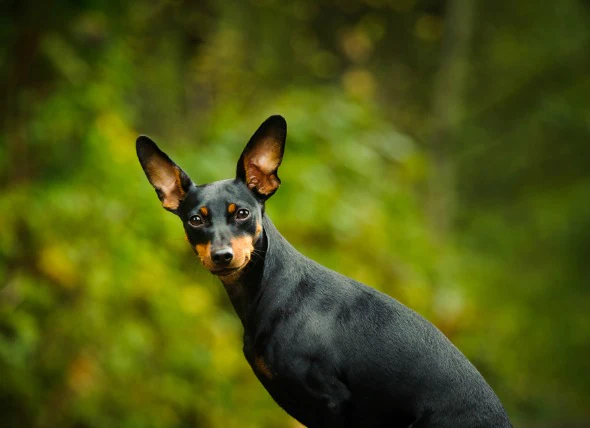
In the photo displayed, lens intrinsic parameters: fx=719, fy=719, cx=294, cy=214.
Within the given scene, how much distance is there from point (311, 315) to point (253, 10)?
8.68 metres

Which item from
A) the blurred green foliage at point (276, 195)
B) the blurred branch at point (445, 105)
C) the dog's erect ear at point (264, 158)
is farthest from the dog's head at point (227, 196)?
the blurred branch at point (445, 105)

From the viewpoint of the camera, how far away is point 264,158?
2.59 meters

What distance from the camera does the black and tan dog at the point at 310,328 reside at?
2344 millimetres

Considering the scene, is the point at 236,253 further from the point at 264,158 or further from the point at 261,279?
the point at 264,158

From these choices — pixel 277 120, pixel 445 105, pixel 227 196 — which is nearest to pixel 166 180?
pixel 227 196

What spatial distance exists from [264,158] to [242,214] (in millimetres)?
233

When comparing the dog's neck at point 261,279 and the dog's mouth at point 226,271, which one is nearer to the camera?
the dog's mouth at point 226,271

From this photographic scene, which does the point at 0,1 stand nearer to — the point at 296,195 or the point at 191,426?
the point at 296,195

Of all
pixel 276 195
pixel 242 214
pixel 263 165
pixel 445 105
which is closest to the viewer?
pixel 242 214

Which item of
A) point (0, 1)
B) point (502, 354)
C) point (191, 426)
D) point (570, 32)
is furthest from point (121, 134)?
point (570, 32)

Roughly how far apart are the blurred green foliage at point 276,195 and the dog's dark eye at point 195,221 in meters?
3.18

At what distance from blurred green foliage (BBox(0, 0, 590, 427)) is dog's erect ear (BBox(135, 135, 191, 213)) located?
3.04 meters

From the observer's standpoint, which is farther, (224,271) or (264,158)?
(264,158)

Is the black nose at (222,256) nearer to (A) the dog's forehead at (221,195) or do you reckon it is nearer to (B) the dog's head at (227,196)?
(B) the dog's head at (227,196)
